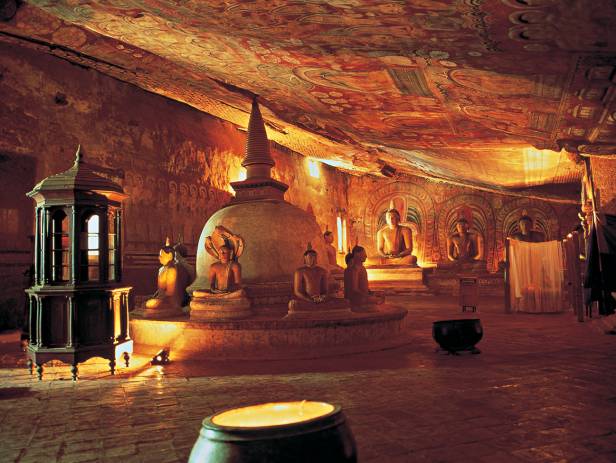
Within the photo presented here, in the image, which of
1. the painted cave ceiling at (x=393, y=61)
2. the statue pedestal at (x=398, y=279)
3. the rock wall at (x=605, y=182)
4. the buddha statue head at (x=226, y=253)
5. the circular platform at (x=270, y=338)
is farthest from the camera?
the statue pedestal at (x=398, y=279)

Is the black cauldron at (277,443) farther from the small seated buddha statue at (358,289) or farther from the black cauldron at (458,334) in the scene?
the small seated buddha statue at (358,289)

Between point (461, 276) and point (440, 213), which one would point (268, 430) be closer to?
point (461, 276)

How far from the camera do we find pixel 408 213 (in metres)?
22.5

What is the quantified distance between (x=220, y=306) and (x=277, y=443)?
5886 millimetres

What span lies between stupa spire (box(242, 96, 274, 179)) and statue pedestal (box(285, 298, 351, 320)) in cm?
376

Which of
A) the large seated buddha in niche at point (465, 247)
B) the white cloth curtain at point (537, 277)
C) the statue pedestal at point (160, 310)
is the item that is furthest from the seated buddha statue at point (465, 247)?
the statue pedestal at point (160, 310)

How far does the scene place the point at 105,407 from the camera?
4.66 m

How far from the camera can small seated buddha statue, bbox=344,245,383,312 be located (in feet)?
28.3

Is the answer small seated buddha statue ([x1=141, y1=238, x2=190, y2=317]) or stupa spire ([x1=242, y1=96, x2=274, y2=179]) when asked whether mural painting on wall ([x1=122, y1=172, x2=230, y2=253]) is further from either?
small seated buddha statue ([x1=141, y1=238, x2=190, y2=317])

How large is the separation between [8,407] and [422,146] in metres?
9.13

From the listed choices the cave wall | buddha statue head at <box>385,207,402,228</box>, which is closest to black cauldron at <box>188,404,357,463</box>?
the cave wall

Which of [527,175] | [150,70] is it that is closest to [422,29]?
[150,70]

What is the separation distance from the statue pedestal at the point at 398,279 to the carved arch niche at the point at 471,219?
2751 mm

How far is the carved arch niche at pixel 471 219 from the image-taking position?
2109cm
